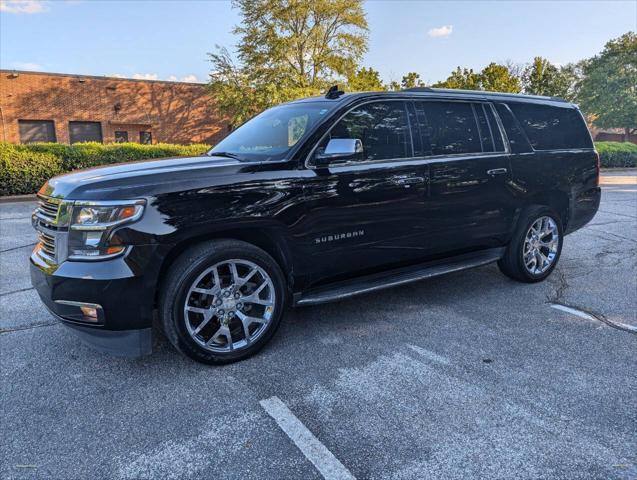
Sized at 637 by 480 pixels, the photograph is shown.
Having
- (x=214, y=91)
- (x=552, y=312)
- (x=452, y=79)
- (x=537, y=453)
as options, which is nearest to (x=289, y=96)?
(x=214, y=91)

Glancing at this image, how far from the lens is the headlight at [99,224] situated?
8.94 feet

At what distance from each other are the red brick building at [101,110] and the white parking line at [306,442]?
26.4 metres

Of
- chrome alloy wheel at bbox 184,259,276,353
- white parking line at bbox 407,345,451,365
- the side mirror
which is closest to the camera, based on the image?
chrome alloy wheel at bbox 184,259,276,353

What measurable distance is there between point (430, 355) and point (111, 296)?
2251 mm

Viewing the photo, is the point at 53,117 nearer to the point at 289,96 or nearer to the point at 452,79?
the point at 289,96

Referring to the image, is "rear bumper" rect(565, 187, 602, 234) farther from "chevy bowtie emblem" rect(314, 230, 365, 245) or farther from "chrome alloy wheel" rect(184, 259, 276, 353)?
"chrome alloy wheel" rect(184, 259, 276, 353)

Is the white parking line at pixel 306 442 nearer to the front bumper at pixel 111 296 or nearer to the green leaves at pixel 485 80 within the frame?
the front bumper at pixel 111 296

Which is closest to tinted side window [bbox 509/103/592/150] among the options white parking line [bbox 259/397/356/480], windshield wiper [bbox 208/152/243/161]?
windshield wiper [bbox 208/152/243/161]

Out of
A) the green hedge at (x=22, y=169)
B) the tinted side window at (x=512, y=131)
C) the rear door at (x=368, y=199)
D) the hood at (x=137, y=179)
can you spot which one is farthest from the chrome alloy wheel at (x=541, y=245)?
the green hedge at (x=22, y=169)

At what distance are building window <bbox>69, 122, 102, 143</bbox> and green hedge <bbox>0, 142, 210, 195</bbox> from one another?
12.6 m

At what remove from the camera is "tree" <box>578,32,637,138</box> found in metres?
38.9

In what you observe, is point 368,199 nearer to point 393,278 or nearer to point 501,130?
point 393,278

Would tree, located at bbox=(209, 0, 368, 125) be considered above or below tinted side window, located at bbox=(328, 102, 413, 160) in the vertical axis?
above

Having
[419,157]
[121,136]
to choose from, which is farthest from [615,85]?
[419,157]
